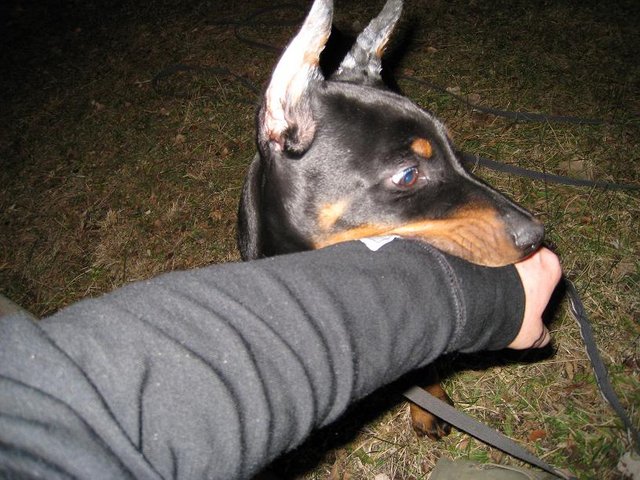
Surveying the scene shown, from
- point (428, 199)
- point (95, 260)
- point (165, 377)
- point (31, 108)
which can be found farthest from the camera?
point (31, 108)

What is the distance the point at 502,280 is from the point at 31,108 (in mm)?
8648

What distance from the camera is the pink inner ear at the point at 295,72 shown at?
6.74 feet

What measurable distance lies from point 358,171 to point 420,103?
11.5 feet

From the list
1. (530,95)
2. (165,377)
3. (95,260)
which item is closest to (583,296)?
(530,95)

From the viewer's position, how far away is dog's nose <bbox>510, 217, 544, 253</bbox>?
2002mm

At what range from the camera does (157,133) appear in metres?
6.17

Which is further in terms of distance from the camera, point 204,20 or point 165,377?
point 204,20

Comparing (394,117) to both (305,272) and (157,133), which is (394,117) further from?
(157,133)

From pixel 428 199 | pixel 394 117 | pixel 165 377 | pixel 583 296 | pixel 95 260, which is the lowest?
pixel 95 260

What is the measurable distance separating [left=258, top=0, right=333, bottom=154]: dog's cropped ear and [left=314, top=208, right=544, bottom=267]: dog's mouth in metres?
0.61

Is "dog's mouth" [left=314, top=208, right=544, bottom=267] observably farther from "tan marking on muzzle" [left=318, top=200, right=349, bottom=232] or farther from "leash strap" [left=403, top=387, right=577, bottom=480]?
"leash strap" [left=403, top=387, right=577, bottom=480]

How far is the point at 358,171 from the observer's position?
7.48ft

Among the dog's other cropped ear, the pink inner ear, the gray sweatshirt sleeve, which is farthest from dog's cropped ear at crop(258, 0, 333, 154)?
the gray sweatshirt sleeve

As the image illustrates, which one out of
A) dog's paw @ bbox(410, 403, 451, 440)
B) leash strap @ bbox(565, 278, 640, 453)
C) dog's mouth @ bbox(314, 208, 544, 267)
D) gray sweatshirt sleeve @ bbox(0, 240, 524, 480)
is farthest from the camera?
dog's paw @ bbox(410, 403, 451, 440)
